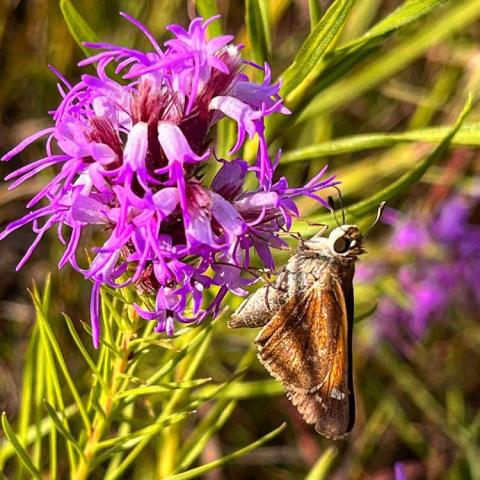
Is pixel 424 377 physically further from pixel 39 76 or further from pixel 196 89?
pixel 196 89

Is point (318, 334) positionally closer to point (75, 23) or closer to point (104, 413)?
point (104, 413)

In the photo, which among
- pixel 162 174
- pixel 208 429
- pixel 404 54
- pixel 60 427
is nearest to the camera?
pixel 162 174

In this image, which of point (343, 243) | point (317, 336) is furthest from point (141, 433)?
point (343, 243)

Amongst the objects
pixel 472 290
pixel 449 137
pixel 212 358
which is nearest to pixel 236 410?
pixel 212 358

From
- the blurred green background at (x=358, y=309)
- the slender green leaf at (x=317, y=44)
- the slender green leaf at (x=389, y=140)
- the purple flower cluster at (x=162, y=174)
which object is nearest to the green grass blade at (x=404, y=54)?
the blurred green background at (x=358, y=309)

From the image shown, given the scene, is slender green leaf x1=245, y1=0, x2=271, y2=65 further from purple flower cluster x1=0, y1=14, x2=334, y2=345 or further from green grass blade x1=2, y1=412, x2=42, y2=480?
green grass blade x1=2, y1=412, x2=42, y2=480

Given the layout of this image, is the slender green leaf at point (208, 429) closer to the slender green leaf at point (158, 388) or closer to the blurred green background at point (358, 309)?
the slender green leaf at point (158, 388)
